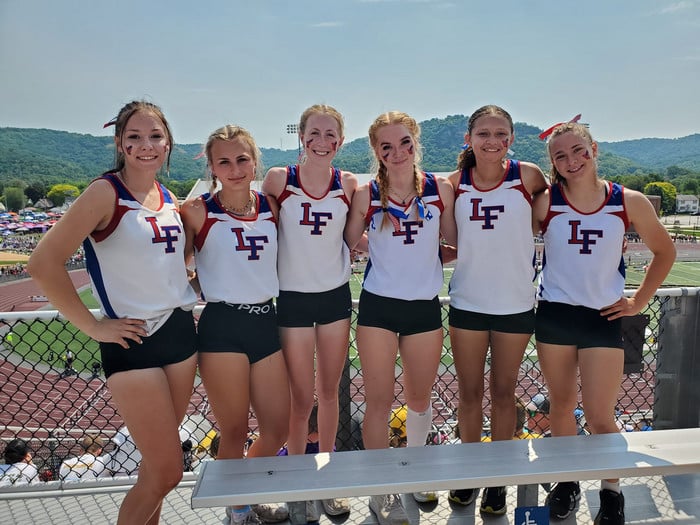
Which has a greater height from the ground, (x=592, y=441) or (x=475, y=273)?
(x=475, y=273)

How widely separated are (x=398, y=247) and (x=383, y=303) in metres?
0.30

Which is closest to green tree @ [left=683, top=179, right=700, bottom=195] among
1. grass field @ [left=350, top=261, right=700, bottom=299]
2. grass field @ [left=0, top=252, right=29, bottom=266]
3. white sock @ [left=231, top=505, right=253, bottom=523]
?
grass field @ [left=350, top=261, right=700, bottom=299]

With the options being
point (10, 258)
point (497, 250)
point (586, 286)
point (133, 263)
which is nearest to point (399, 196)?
point (497, 250)

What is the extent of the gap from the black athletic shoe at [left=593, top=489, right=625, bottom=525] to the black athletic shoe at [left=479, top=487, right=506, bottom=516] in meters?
0.43

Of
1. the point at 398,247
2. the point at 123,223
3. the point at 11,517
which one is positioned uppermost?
the point at 123,223

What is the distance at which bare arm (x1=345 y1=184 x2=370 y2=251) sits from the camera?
2727mm

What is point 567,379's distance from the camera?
2590mm

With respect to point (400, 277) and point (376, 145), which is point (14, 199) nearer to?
point (376, 145)

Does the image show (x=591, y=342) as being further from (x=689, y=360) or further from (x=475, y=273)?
(x=689, y=360)

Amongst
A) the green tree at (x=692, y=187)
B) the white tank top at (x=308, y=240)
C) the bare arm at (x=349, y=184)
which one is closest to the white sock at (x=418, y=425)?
the white tank top at (x=308, y=240)

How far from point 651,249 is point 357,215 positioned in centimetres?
151

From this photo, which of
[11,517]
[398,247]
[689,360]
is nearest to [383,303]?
[398,247]

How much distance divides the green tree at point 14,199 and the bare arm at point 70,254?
114 metres

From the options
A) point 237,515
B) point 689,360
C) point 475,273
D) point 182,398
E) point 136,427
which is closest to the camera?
point 136,427
